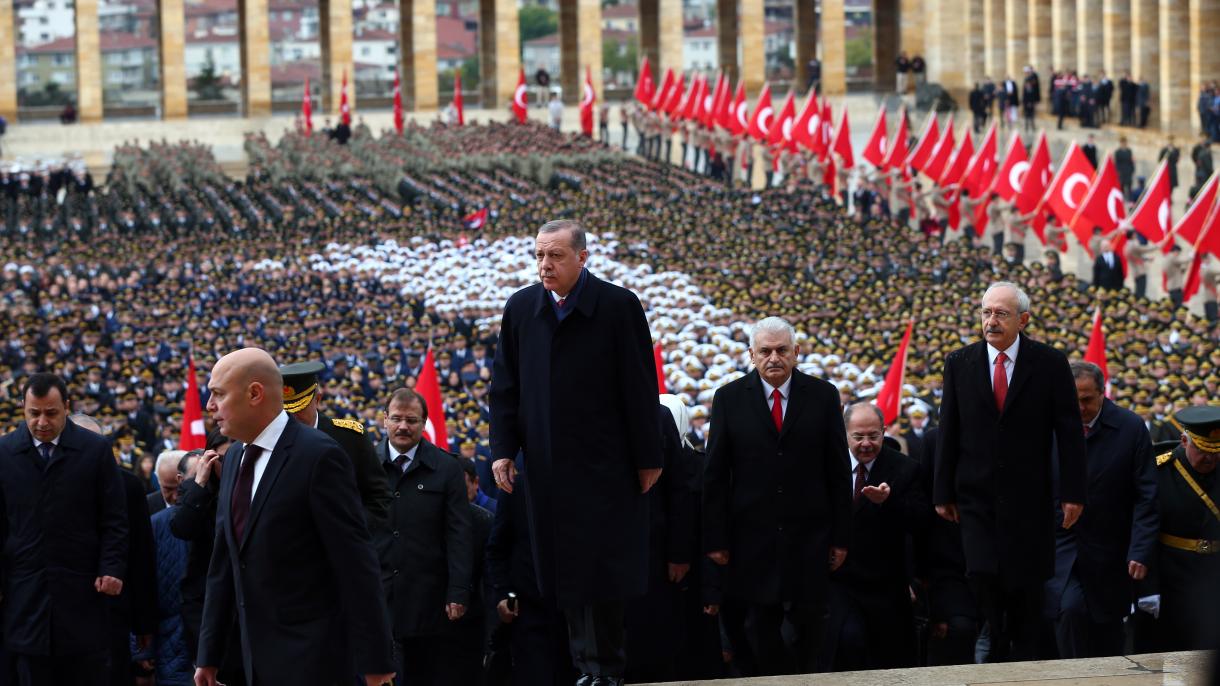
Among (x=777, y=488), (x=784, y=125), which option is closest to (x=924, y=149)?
(x=784, y=125)

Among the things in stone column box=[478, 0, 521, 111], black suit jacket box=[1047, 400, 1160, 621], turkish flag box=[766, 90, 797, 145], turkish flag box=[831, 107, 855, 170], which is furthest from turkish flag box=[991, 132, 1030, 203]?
stone column box=[478, 0, 521, 111]

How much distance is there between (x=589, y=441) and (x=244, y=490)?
1306 mm

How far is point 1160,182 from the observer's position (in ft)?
79.3

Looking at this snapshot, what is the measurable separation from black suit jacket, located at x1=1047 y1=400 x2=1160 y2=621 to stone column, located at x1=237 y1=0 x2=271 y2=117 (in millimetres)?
59203

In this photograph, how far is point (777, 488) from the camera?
25.8 feet

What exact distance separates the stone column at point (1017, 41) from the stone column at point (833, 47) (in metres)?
6.26

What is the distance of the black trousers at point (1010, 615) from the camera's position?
26.2ft

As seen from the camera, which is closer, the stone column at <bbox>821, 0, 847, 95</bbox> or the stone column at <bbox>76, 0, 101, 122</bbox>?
the stone column at <bbox>76, 0, 101, 122</bbox>

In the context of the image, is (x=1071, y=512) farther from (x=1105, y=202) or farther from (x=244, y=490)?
(x=1105, y=202)

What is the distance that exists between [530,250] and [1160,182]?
11.5 metres

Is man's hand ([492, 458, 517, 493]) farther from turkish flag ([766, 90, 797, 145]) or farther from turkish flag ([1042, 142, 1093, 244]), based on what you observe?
turkish flag ([766, 90, 797, 145])

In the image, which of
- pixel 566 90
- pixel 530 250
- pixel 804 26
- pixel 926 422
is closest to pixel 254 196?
pixel 530 250

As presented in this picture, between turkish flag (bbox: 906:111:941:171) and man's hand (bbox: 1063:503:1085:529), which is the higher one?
turkish flag (bbox: 906:111:941:171)

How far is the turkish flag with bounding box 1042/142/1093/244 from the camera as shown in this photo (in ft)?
82.1
